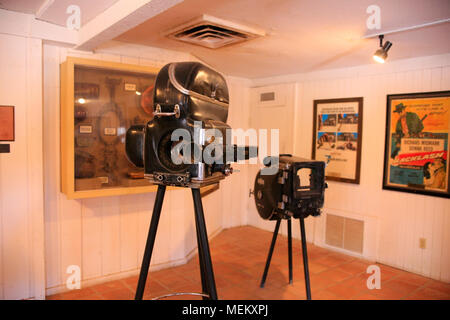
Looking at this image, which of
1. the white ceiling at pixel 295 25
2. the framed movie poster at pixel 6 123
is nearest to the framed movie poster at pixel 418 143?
the white ceiling at pixel 295 25

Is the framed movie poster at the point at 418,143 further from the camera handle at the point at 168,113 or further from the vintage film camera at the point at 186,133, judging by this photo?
the camera handle at the point at 168,113

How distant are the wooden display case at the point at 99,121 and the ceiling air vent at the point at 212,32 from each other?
439mm

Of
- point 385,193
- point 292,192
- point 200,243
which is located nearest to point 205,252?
point 200,243

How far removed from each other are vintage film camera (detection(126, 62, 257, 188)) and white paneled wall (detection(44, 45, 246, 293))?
1.68 m

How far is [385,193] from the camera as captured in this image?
3982 mm

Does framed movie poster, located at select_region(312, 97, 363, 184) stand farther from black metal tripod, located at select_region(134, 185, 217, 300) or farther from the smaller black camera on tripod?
black metal tripod, located at select_region(134, 185, 217, 300)

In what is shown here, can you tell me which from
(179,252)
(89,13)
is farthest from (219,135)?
(179,252)

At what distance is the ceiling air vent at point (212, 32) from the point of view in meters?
2.67

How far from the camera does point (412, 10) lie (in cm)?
235

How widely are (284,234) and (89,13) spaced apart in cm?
382

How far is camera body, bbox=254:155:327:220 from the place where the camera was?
2.75 m

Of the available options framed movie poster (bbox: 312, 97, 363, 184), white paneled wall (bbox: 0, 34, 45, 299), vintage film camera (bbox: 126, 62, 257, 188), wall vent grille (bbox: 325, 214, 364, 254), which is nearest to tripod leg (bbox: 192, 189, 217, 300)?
vintage film camera (bbox: 126, 62, 257, 188)

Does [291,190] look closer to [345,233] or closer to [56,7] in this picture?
[345,233]

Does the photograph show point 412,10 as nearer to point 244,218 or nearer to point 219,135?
point 219,135
